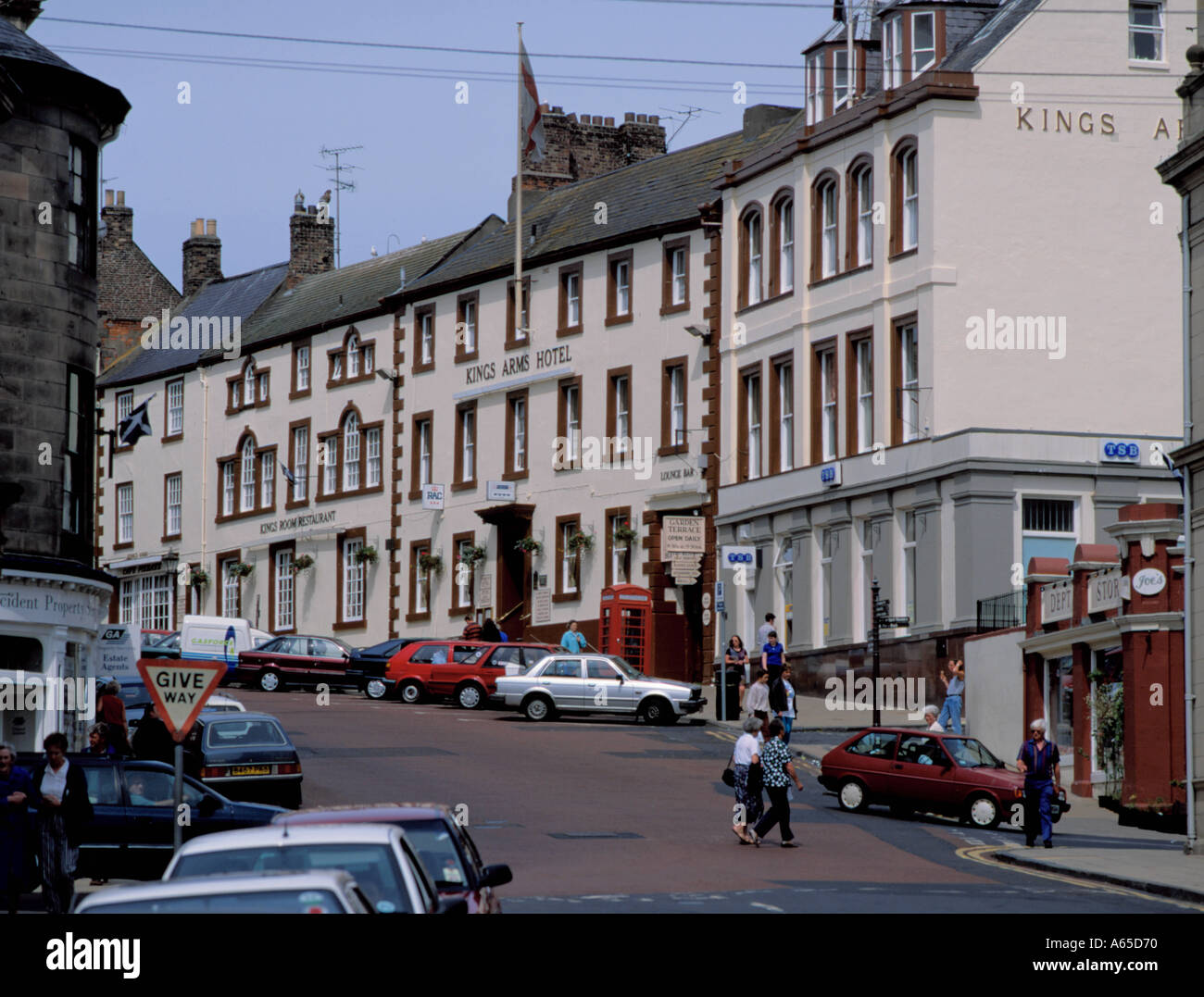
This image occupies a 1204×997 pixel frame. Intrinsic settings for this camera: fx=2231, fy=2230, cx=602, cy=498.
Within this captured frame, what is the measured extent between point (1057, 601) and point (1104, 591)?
2434 mm

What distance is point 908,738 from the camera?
3181 cm

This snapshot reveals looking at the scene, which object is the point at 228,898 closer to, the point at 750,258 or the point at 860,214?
the point at 860,214

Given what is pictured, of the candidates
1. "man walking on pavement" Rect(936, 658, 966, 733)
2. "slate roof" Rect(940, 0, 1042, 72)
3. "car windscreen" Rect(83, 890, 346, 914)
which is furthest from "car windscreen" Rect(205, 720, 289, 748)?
"slate roof" Rect(940, 0, 1042, 72)

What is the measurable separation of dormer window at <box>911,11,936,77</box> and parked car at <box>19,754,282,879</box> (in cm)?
2987

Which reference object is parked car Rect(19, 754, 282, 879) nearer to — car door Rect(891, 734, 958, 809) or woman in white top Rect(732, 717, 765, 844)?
woman in white top Rect(732, 717, 765, 844)

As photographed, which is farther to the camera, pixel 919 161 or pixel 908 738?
pixel 919 161

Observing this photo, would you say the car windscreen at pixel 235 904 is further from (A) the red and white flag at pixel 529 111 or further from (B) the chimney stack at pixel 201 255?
(B) the chimney stack at pixel 201 255

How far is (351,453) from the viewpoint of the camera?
67.0m

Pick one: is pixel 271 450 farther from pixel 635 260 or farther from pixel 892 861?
pixel 892 861

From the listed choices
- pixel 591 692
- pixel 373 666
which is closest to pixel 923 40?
pixel 591 692

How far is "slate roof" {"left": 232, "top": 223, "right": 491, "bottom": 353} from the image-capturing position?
67625 mm

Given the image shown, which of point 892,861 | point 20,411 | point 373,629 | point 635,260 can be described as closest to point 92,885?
point 892,861

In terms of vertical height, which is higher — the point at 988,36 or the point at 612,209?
the point at 988,36
